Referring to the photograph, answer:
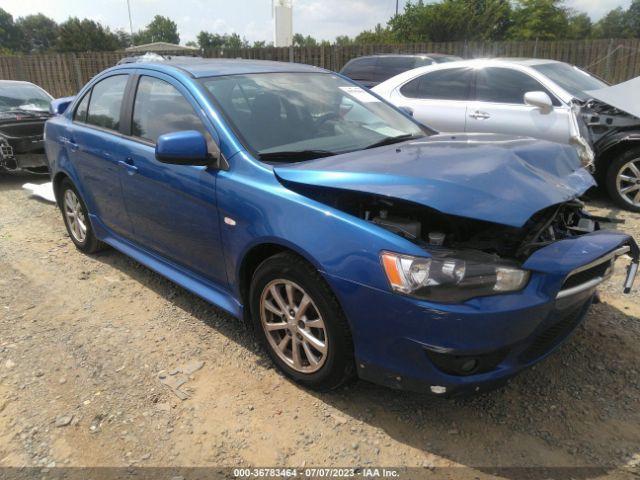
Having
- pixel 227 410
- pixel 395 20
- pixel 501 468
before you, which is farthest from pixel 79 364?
pixel 395 20

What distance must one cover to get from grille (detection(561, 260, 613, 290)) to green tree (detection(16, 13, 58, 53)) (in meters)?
120

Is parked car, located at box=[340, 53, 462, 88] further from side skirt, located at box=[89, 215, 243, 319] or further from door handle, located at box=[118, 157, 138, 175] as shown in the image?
door handle, located at box=[118, 157, 138, 175]

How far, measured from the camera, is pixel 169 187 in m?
3.15

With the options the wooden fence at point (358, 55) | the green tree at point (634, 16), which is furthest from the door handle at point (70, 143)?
the green tree at point (634, 16)

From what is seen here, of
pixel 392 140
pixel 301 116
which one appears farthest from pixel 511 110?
pixel 301 116

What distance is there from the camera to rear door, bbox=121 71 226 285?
294 cm

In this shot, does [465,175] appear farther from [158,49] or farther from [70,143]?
[158,49]

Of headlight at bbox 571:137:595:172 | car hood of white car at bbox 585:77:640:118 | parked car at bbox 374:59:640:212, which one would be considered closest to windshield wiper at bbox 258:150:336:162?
headlight at bbox 571:137:595:172

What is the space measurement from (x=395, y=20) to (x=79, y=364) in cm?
5504

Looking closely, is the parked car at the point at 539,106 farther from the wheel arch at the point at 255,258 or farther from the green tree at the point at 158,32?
the green tree at the point at 158,32

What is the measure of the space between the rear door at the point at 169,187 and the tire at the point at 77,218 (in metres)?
1.11

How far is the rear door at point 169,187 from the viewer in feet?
9.65

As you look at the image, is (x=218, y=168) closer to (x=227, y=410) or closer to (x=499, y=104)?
(x=227, y=410)

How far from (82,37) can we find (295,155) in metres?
67.6
